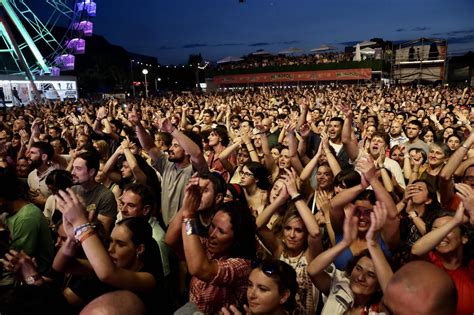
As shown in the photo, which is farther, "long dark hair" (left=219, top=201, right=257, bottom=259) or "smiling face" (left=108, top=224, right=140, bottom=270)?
"long dark hair" (left=219, top=201, right=257, bottom=259)

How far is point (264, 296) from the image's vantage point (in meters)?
1.99

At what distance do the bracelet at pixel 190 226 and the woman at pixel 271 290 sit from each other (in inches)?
15.5

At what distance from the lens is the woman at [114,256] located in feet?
6.26

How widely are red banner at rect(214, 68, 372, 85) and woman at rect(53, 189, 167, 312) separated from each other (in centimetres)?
3192

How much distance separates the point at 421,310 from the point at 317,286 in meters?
0.90

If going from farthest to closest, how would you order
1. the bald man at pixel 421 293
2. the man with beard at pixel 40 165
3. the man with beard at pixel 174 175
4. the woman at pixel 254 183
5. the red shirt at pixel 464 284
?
the man with beard at pixel 40 165 < the woman at pixel 254 183 < the man with beard at pixel 174 175 < the red shirt at pixel 464 284 < the bald man at pixel 421 293

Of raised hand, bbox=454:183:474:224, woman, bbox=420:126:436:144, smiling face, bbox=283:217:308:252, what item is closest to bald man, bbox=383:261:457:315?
raised hand, bbox=454:183:474:224

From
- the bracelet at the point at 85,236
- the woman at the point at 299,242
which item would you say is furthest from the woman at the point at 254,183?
the bracelet at the point at 85,236

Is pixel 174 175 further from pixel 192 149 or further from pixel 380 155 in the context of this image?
pixel 380 155

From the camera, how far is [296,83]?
120ft

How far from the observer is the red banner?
105ft

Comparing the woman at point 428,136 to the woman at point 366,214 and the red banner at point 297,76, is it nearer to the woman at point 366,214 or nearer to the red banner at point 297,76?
the woman at point 366,214

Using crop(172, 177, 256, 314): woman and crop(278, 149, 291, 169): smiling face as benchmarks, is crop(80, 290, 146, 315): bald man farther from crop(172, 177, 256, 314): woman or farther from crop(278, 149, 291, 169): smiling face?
crop(278, 149, 291, 169): smiling face

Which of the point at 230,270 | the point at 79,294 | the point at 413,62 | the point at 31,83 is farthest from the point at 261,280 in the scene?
the point at 413,62
